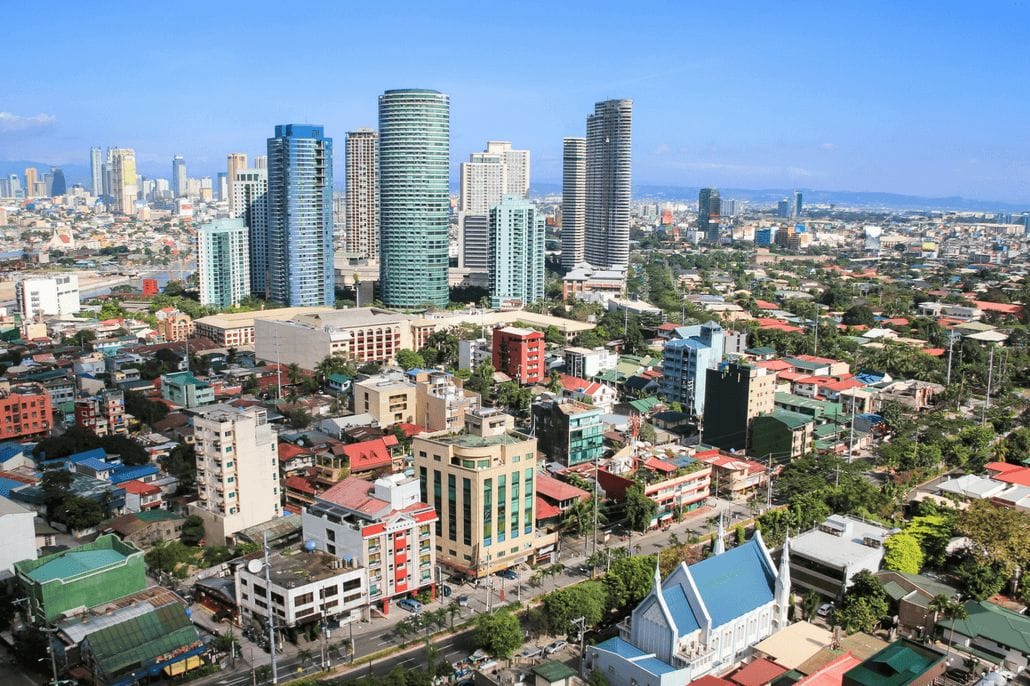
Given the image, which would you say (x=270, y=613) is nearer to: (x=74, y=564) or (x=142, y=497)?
(x=74, y=564)

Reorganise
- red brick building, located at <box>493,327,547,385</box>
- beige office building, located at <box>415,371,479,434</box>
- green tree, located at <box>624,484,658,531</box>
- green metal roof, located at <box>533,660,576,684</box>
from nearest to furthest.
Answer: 1. green metal roof, located at <box>533,660,576,684</box>
2. green tree, located at <box>624,484,658,531</box>
3. beige office building, located at <box>415,371,479,434</box>
4. red brick building, located at <box>493,327,547,385</box>

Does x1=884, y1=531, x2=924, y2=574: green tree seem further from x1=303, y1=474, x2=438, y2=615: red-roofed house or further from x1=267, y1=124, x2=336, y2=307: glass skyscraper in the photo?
x1=267, y1=124, x2=336, y2=307: glass skyscraper

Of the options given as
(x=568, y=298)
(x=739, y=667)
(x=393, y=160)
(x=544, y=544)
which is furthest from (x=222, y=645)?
(x=568, y=298)

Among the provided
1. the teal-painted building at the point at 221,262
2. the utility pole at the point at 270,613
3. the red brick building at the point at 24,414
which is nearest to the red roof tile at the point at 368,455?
the utility pole at the point at 270,613

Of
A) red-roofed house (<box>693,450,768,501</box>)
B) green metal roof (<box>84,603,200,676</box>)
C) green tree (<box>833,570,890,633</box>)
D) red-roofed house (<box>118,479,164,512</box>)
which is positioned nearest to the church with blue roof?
green tree (<box>833,570,890,633</box>)

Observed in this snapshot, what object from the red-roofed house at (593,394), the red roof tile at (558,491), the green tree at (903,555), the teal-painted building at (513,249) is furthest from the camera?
the teal-painted building at (513,249)

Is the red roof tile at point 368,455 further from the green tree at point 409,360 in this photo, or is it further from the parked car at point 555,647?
the green tree at point 409,360

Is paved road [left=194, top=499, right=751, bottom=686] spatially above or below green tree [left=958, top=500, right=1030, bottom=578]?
below
